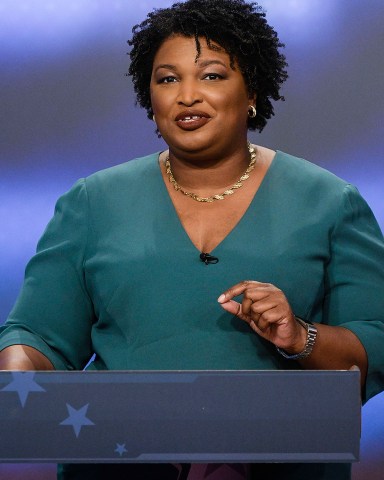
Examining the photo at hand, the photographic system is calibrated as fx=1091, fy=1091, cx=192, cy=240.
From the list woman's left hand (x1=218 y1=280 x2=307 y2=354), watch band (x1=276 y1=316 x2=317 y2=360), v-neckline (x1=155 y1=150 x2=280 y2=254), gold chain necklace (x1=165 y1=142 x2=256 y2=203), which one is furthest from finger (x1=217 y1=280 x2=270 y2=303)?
gold chain necklace (x1=165 y1=142 x2=256 y2=203)

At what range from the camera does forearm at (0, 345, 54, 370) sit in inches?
61.9

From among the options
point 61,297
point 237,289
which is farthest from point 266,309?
point 61,297

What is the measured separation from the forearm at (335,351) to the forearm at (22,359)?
0.39m

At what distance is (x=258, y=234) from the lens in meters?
1.73

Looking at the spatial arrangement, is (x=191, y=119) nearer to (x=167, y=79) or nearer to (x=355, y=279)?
(x=167, y=79)

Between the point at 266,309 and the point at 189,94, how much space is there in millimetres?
412

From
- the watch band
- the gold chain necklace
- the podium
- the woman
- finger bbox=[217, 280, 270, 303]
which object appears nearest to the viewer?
the podium

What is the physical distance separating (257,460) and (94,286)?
64cm

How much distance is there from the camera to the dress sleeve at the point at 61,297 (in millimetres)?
1741

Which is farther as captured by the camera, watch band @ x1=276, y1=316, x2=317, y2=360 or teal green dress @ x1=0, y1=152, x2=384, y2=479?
teal green dress @ x1=0, y1=152, x2=384, y2=479

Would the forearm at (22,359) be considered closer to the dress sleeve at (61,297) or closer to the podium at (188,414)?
the dress sleeve at (61,297)

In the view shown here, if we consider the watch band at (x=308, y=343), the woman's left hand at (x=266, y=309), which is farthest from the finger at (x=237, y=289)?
the watch band at (x=308, y=343)

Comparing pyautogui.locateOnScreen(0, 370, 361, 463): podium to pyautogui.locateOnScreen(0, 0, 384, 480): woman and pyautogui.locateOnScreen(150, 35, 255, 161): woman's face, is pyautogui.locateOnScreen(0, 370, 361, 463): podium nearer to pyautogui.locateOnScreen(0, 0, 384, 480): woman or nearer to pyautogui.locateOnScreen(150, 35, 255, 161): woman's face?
pyautogui.locateOnScreen(0, 0, 384, 480): woman

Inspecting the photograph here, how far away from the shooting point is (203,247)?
5.68 ft
